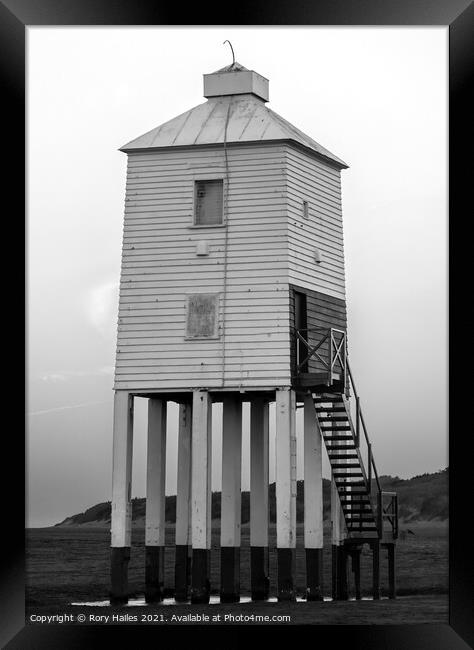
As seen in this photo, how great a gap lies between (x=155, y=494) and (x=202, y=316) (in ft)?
17.3

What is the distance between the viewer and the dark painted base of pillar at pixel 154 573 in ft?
147

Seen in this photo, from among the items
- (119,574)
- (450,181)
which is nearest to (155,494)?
(119,574)

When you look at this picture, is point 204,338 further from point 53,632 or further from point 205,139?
point 53,632

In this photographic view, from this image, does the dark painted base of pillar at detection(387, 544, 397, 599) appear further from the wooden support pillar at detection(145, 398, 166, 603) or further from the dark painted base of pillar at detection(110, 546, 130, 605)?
the dark painted base of pillar at detection(110, 546, 130, 605)

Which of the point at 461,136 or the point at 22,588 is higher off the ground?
the point at 461,136

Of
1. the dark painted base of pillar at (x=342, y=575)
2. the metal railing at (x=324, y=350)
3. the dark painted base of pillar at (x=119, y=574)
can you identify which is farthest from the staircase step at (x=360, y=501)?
the dark painted base of pillar at (x=119, y=574)

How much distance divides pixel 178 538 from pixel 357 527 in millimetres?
4419

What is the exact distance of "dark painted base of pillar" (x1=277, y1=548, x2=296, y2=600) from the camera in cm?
4031

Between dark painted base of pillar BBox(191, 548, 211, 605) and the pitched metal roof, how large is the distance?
919cm

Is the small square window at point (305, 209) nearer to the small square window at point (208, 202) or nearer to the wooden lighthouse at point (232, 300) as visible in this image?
the wooden lighthouse at point (232, 300)

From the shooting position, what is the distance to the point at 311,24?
31359mm

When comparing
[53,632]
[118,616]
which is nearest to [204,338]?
[118,616]

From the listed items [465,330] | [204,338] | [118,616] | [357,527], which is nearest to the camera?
[465,330]

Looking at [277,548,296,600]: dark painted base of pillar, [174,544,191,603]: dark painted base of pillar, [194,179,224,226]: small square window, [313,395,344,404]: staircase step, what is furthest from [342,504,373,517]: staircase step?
[194,179,224,226]: small square window
